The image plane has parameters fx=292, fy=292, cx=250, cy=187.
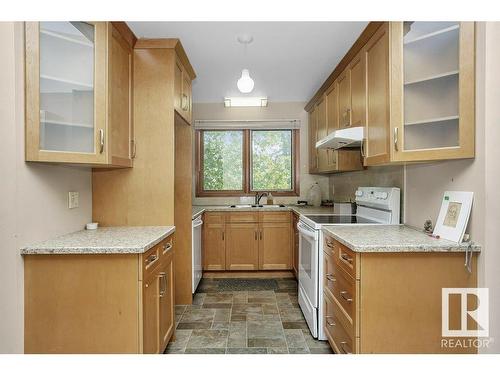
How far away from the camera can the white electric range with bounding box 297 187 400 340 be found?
7.38 feet

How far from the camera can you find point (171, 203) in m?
2.27

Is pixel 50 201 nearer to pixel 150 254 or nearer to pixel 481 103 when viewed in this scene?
pixel 150 254

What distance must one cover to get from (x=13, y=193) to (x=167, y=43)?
1506 mm

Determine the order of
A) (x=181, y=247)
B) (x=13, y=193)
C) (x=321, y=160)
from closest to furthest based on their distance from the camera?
(x=13, y=193) → (x=181, y=247) → (x=321, y=160)

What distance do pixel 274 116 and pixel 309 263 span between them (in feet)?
8.52

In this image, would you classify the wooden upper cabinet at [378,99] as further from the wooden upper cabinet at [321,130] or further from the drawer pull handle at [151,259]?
the drawer pull handle at [151,259]

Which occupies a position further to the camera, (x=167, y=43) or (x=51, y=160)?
(x=167, y=43)

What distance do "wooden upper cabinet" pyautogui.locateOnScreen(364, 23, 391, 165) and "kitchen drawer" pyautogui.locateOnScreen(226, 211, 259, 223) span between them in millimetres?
1944

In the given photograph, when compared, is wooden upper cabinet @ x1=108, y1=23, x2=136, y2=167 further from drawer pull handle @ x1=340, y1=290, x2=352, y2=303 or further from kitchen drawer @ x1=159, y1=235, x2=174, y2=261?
drawer pull handle @ x1=340, y1=290, x2=352, y2=303

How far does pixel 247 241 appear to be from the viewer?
3.84 meters

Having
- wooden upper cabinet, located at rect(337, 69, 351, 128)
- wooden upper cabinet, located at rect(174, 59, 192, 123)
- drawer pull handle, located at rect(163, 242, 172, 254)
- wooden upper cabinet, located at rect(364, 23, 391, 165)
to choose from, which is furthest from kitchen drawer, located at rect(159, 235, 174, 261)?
wooden upper cabinet, located at rect(337, 69, 351, 128)

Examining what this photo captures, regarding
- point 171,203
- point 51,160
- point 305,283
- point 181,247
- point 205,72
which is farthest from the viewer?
point 205,72
